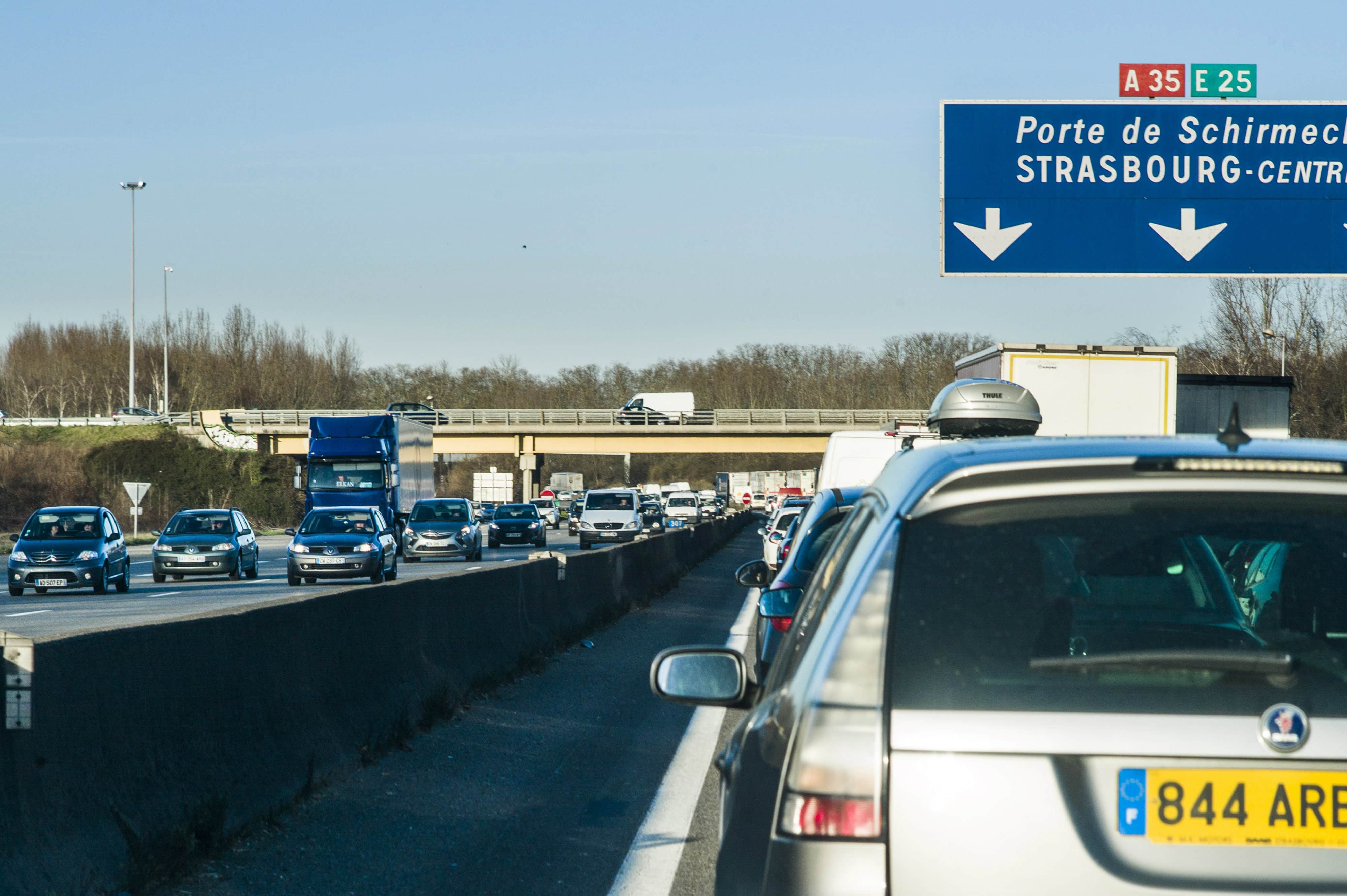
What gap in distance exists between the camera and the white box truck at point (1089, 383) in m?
19.3

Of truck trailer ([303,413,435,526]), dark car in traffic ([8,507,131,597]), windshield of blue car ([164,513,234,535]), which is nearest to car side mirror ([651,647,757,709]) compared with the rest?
dark car in traffic ([8,507,131,597])

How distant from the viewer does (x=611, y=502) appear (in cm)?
5388

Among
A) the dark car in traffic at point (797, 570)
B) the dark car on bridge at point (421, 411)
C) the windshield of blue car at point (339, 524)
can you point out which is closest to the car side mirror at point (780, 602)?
the dark car in traffic at point (797, 570)

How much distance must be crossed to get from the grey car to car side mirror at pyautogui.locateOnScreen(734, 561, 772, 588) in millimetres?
29576

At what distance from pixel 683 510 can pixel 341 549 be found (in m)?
48.6

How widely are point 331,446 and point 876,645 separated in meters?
38.1

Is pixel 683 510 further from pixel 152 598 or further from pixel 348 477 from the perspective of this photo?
pixel 152 598

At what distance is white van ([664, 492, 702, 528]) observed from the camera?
254ft

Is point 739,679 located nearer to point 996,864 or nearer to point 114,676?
point 996,864

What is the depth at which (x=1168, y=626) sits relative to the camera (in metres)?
3.39

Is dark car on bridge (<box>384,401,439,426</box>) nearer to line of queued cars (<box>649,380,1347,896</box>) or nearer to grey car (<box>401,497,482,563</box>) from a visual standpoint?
grey car (<box>401,497,482,563</box>)

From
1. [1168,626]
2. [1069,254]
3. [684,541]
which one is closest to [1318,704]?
[1168,626]

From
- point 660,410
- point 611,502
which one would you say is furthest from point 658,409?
point 611,502

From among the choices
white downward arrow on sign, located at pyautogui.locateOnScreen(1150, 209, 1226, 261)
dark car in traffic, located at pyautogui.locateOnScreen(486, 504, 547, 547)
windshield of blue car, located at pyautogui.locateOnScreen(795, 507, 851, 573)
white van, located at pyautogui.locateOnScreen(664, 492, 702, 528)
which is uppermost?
white downward arrow on sign, located at pyautogui.locateOnScreen(1150, 209, 1226, 261)
